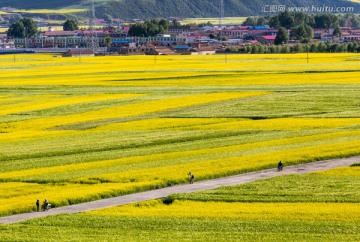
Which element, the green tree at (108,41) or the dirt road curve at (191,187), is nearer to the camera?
the dirt road curve at (191,187)

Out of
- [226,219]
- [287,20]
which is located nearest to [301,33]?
[287,20]

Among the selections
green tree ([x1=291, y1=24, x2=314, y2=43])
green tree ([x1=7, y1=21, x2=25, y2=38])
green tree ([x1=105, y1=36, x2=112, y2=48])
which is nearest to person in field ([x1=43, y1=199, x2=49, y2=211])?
green tree ([x1=105, y1=36, x2=112, y2=48])

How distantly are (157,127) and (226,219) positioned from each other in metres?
22.4

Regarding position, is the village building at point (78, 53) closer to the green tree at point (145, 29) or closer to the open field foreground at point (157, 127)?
the green tree at point (145, 29)

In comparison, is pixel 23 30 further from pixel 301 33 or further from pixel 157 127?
pixel 157 127

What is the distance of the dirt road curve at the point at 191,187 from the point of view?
105 ft

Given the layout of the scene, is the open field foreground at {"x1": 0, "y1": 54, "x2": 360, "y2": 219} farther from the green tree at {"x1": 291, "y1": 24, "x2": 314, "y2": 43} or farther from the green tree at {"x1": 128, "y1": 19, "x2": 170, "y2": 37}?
the green tree at {"x1": 128, "y1": 19, "x2": 170, "y2": 37}

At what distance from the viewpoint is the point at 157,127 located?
52719 millimetres

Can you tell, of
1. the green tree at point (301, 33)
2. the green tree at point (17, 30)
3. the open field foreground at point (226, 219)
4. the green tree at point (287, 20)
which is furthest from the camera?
the green tree at point (287, 20)

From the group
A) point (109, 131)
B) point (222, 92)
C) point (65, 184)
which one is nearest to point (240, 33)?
point (222, 92)

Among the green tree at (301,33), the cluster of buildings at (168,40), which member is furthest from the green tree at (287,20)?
the green tree at (301,33)

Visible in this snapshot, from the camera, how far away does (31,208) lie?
106 ft

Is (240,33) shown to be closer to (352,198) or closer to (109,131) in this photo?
(109,131)

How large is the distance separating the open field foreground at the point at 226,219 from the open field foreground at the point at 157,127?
2371 millimetres
